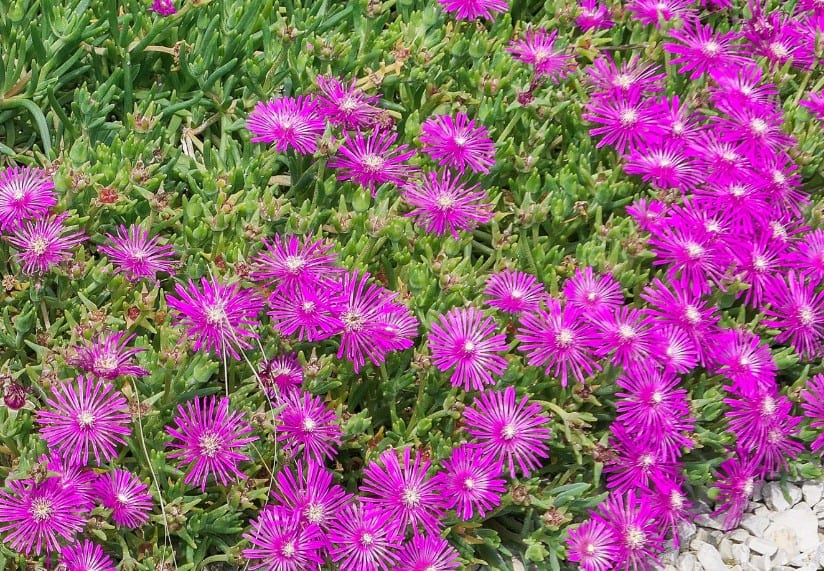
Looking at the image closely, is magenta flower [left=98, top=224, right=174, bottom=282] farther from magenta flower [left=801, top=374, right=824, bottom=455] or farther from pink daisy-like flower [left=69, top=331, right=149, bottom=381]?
magenta flower [left=801, top=374, right=824, bottom=455]

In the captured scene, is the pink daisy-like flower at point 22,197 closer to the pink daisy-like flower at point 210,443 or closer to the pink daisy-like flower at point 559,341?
the pink daisy-like flower at point 210,443

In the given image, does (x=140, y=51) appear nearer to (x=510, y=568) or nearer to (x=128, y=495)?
(x=128, y=495)

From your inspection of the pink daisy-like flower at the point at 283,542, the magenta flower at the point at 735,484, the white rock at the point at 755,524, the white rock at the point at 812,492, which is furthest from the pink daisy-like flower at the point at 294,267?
the white rock at the point at 812,492

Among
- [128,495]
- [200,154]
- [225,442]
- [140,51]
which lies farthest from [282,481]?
[140,51]

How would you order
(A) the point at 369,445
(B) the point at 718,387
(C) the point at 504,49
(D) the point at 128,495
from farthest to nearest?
(C) the point at 504,49, (B) the point at 718,387, (A) the point at 369,445, (D) the point at 128,495

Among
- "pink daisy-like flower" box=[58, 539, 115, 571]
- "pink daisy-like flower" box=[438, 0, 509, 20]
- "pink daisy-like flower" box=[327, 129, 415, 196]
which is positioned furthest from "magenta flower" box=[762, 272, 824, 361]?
"pink daisy-like flower" box=[58, 539, 115, 571]

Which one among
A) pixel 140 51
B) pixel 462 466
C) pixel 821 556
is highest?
pixel 140 51
